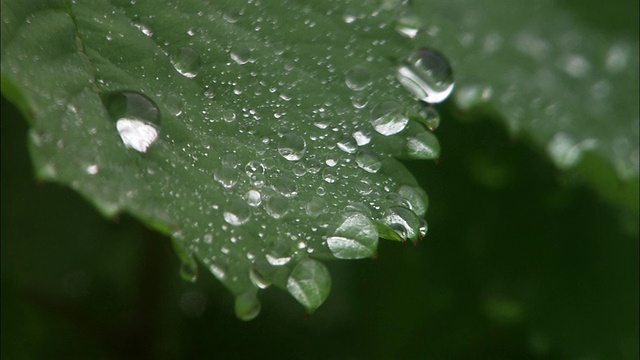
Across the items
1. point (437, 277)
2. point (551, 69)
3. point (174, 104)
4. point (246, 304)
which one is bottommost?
point (437, 277)

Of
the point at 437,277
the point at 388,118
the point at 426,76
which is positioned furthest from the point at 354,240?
the point at 437,277

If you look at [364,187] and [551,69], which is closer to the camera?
[364,187]

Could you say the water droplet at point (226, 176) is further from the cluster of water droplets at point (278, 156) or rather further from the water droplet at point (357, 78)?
the water droplet at point (357, 78)

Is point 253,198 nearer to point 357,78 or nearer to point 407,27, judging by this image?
point 357,78

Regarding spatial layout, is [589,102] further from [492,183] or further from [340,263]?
[340,263]

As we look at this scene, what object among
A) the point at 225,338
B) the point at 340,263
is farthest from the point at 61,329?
the point at 340,263

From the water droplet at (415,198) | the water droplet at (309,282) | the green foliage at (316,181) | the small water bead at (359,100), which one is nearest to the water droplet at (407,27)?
the green foliage at (316,181)

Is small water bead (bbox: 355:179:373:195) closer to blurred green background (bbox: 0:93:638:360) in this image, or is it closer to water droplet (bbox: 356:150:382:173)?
water droplet (bbox: 356:150:382:173)

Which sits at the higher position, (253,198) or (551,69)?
(253,198)
